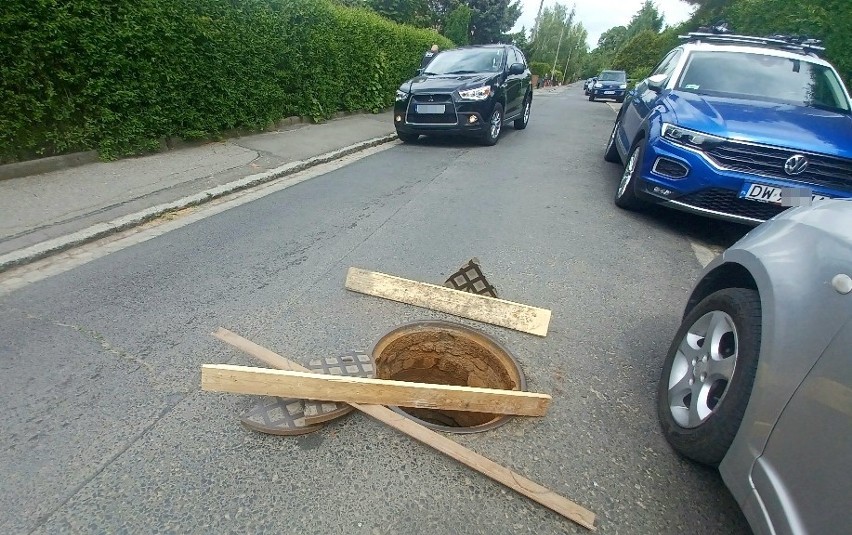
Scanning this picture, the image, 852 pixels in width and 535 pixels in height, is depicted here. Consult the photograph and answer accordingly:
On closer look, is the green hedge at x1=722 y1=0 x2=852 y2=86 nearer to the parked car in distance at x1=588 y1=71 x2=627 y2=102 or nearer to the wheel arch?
the parked car in distance at x1=588 y1=71 x2=627 y2=102

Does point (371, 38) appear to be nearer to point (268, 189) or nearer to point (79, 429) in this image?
point (268, 189)

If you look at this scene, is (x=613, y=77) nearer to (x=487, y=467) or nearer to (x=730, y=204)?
(x=730, y=204)

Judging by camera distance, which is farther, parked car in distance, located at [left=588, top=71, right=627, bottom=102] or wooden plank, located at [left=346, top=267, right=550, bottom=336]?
parked car in distance, located at [left=588, top=71, right=627, bottom=102]

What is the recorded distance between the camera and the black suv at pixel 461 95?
8055mm

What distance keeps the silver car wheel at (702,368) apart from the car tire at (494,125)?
22.8ft

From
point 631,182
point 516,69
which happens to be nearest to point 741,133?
point 631,182

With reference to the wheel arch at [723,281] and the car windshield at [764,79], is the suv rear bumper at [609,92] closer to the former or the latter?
the car windshield at [764,79]

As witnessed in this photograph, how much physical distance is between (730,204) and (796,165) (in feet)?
1.79

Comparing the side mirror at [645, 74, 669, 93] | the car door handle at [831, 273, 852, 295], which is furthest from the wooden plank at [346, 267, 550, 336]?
the side mirror at [645, 74, 669, 93]

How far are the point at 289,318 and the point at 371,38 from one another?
10.3 m

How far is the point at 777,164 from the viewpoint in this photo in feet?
12.6

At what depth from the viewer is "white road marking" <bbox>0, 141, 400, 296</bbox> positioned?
3.40 metres

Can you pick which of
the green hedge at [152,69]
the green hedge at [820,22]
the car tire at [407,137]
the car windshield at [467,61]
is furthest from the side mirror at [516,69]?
the green hedge at [820,22]

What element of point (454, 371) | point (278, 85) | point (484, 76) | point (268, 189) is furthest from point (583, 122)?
point (454, 371)
